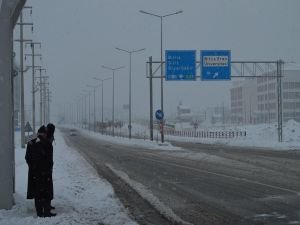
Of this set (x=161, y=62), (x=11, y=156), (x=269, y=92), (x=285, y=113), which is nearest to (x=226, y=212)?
(x=11, y=156)

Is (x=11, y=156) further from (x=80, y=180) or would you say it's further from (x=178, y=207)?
(x=80, y=180)

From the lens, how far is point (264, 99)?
114500 mm

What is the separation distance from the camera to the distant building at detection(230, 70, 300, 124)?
291 ft

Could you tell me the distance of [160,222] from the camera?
10633 millimetres

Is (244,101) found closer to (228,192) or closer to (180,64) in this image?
(180,64)

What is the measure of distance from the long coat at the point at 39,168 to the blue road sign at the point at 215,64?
37.7 metres

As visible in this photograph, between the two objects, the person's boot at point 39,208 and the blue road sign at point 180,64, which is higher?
the blue road sign at point 180,64

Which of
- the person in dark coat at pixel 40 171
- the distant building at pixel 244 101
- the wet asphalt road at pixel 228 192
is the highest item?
the distant building at pixel 244 101

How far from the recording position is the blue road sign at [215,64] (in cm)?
4794

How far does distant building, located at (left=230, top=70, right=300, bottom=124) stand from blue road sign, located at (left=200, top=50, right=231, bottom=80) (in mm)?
15989

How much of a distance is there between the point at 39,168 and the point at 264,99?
10682 cm

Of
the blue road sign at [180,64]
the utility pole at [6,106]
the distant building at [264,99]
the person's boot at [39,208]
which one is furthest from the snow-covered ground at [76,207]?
→ the distant building at [264,99]

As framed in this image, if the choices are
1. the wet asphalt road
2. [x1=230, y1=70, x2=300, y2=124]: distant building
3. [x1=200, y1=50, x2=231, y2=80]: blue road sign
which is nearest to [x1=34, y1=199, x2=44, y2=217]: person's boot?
the wet asphalt road

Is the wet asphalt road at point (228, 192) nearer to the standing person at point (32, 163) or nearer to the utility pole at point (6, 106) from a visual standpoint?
the standing person at point (32, 163)
